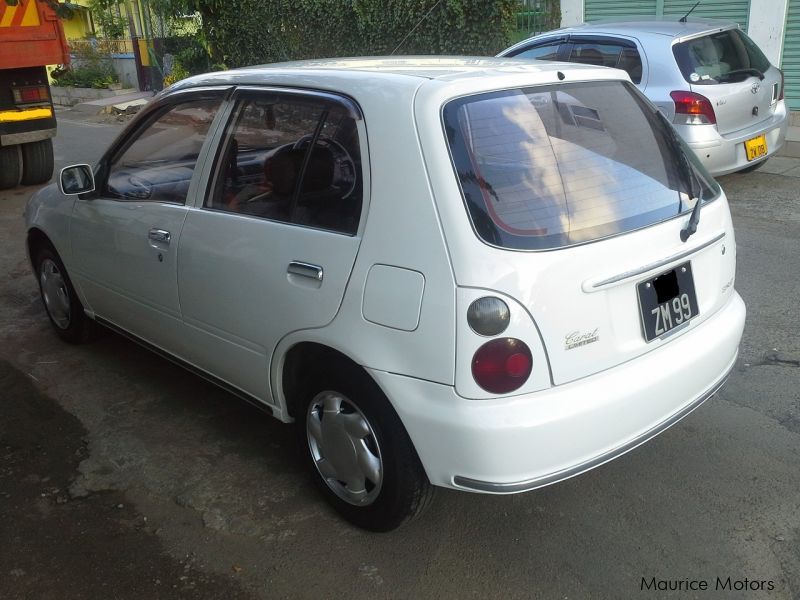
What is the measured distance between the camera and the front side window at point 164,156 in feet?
12.2

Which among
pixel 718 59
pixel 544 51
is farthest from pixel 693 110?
pixel 544 51

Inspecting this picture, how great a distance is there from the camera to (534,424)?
2.55m

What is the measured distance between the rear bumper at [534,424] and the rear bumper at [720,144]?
4.90 m

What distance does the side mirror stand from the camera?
4207 millimetres

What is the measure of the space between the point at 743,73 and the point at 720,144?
0.84m

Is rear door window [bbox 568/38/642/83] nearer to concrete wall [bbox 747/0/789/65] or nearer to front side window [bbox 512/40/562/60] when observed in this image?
front side window [bbox 512/40/562/60]

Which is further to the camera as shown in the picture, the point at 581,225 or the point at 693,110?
the point at 693,110

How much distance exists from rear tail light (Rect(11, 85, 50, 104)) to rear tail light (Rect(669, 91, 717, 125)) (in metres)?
6.95

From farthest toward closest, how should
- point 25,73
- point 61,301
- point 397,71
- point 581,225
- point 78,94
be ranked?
point 78,94 → point 25,73 → point 61,301 → point 397,71 → point 581,225

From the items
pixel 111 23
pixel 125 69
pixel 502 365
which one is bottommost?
pixel 502 365

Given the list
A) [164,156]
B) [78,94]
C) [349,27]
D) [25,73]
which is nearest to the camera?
[164,156]

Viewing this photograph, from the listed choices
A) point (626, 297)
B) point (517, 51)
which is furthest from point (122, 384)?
point (517, 51)

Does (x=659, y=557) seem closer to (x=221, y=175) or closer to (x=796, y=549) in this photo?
(x=796, y=549)

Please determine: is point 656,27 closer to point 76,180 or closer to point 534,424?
point 76,180
